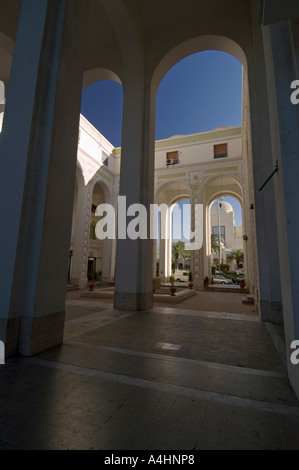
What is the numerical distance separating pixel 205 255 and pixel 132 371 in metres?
16.8

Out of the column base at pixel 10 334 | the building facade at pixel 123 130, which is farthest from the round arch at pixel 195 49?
the column base at pixel 10 334

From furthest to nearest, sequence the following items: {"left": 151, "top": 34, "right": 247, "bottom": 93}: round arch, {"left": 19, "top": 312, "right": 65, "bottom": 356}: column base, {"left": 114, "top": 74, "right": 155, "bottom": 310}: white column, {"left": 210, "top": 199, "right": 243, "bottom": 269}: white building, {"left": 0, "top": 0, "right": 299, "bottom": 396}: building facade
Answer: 1. {"left": 210, "top": 199, "right": 243, "bottom": 269}: white building
2. {"left": 151, "top": 34, "right": 247, "bottom": 93}: round arch
3. {"left": 114, "top": 74, "right": 155, "bottom": 310}: white column
4. {"left": 19, "top": 312, "right": 65, "bottom": 356}: column base
5. {"left": 0, "top": 0, "right": 299, "bottom": 396}: building facade

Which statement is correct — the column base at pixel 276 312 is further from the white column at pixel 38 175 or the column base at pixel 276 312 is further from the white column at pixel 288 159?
the white column at pixel 38 175

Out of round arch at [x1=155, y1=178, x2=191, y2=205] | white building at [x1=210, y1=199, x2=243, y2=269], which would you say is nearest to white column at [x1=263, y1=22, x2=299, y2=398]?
round arch at [x1=155, y1=178, x2=191, y2=205]

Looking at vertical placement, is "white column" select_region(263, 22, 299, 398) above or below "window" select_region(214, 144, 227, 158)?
below

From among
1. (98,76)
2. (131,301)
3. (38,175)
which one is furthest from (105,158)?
(38,175)

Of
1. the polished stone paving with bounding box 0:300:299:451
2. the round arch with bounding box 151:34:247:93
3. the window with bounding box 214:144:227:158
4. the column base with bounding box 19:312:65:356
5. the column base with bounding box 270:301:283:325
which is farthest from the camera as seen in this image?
the window with bounding box 214:144:227:158

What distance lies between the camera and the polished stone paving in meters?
1.78

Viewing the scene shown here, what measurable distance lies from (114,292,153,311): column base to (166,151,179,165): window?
14869 millimetres

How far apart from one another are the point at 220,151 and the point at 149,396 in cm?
1898

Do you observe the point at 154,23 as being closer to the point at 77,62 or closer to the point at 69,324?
the point at 77,62

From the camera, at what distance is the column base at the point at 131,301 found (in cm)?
713

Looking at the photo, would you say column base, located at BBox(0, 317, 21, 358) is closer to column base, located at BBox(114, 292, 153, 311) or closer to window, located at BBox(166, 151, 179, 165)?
column base, located at BBox(114, 292, 153, 311)

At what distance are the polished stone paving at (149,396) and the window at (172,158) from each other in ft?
57.0
